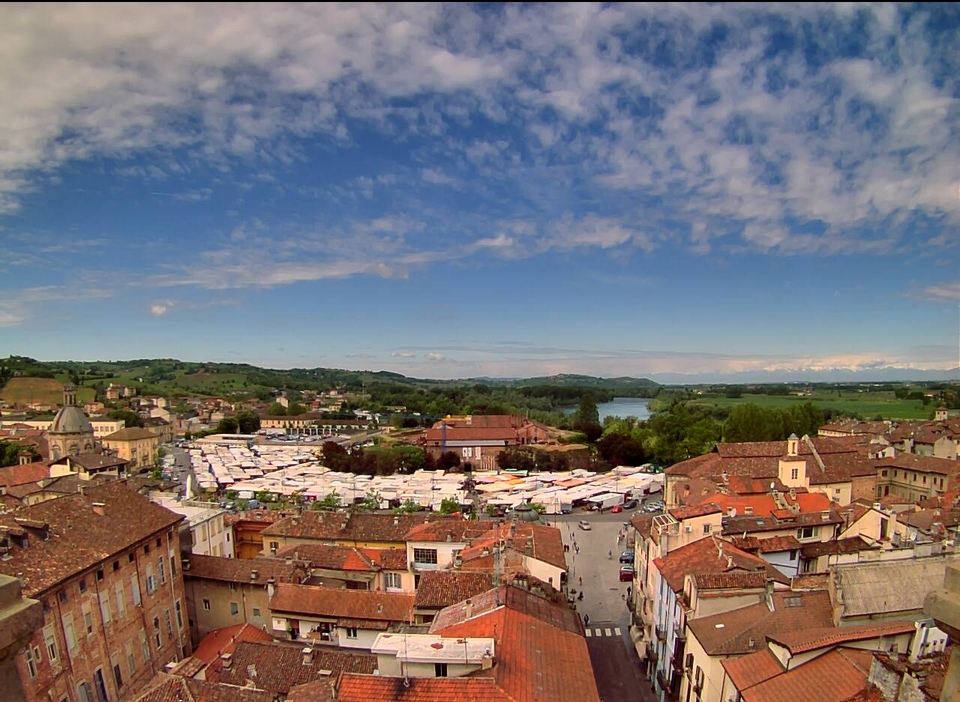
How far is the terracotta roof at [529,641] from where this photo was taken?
1204 cm

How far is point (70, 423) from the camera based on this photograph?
59594 millimetres

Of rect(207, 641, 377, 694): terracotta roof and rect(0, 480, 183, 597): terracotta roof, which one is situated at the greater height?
rect(0, 480, 183, 597): terracotta roof

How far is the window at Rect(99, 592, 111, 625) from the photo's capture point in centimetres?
1921

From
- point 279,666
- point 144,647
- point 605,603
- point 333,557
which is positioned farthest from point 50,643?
point 605,603

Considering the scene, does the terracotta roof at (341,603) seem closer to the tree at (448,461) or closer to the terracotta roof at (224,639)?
the terracotta roof at (224,639)

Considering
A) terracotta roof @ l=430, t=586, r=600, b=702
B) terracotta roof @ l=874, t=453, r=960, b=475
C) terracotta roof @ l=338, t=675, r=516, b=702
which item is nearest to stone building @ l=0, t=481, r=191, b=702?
terracotta roof @ l=338, t=675, r=516, b=702

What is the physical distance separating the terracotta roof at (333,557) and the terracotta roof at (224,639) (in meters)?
3.61

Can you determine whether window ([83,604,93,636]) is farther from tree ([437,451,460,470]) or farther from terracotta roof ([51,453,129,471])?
tree ([437,451,460,470])

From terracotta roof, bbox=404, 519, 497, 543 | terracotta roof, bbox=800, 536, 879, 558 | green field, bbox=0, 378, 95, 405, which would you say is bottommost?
terracotta roof, bbox=404, 519, 497, 543

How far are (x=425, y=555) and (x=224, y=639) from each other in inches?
364

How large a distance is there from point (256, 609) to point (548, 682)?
1665 cm

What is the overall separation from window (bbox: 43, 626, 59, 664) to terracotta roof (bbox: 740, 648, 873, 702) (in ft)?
60.1

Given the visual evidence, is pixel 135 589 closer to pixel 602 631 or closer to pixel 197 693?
pixel 197 693

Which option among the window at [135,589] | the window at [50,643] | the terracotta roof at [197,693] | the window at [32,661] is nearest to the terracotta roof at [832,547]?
the terracotta roof at [197,693]
